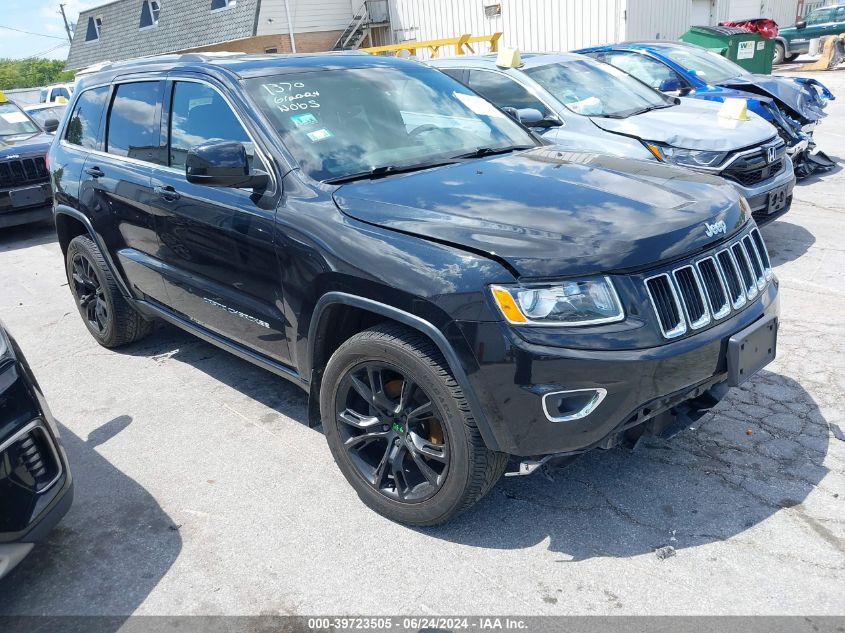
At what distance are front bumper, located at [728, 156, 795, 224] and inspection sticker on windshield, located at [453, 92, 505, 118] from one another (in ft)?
8.24

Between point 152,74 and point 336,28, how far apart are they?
84.8 feet

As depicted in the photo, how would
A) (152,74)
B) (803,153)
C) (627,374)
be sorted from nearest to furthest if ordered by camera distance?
1. (627,374)
2. (152,74)
3. (803,153)

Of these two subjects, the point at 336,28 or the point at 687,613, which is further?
the point at 336,28

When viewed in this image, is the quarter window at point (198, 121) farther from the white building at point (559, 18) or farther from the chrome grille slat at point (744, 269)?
the white building at point (559, 18)

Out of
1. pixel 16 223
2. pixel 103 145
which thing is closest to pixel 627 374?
pixel 103 145

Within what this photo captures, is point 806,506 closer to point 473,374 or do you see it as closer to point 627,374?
point 627,374

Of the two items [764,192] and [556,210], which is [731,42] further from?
[556,210]

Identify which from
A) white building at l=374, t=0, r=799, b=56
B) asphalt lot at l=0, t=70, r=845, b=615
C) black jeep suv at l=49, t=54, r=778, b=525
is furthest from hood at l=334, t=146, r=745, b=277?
white building at l=374, t=0, r=799, b=56

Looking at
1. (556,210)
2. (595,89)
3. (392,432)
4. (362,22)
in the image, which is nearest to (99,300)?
(392,432)

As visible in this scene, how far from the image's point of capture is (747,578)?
104 inches

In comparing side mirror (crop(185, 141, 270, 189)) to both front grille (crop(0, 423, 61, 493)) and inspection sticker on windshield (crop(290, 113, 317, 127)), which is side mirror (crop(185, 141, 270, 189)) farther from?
front grille (crop(0, 423, 61, 493))

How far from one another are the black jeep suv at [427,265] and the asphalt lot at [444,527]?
1.10ft

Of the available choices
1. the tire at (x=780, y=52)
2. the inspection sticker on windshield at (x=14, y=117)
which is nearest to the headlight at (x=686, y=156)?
the inspection sticker on windshield at (x=14, y=117)

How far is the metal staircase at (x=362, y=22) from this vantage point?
26.9 m
